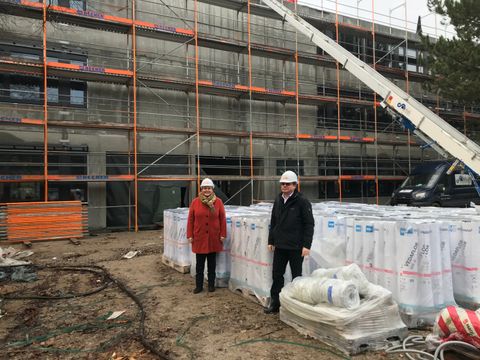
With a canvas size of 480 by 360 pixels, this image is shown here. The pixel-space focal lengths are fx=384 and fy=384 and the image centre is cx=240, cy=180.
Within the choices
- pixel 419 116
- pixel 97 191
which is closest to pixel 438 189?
pixel 419 116

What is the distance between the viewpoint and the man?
4.64m

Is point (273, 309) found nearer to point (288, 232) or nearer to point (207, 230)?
point (288, 232)

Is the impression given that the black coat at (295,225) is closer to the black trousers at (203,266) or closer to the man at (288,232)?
the man at (288,232)

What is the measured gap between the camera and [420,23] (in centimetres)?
2084

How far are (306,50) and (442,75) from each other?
6.09 m

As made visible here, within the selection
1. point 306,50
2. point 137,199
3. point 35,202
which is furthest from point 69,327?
point 306,50

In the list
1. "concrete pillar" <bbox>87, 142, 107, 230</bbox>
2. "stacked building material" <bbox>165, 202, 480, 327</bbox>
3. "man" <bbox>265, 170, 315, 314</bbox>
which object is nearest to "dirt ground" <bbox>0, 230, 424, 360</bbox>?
"man" <bbox>265, 170, 315, 314</bbox>

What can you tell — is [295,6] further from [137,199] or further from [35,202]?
[35,202]

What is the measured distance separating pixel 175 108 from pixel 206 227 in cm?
986

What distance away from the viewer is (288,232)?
4.65 metres

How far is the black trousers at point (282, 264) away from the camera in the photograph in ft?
15.6

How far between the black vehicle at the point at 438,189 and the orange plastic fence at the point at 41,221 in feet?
37.3

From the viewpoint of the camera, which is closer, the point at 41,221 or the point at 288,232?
the point at 288,232

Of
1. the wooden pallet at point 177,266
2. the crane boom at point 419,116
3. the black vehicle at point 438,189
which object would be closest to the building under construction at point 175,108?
the black vehicle at point 438,189
